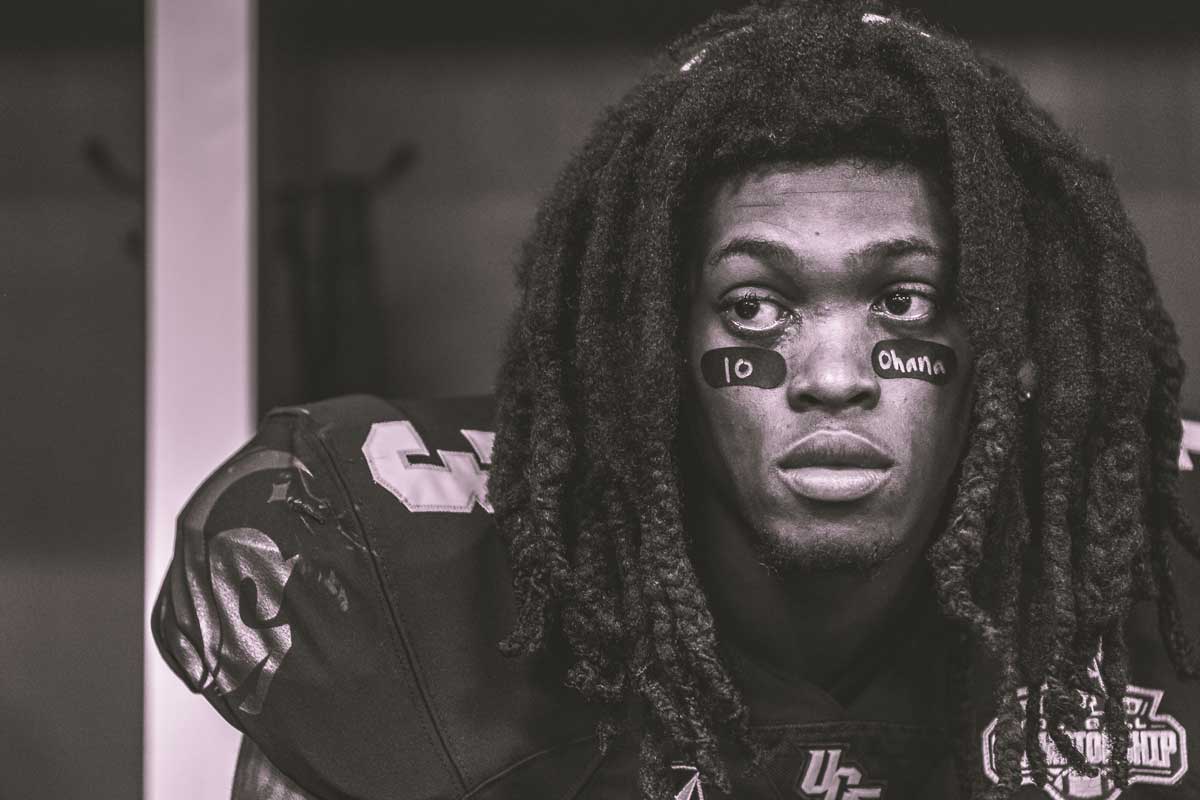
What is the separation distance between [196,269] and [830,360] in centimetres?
104

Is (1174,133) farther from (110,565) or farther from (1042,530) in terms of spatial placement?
(110,565)

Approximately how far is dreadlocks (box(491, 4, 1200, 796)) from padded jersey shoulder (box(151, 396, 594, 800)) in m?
0.07

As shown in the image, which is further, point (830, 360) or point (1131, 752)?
point (1131, 752)

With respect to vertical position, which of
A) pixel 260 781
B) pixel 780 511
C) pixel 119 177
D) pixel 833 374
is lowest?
pixel 260 781

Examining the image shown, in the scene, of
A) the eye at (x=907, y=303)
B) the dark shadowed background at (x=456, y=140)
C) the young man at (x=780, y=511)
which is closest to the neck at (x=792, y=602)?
the young man at (x=780, y=511)

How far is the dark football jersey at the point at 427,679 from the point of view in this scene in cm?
131

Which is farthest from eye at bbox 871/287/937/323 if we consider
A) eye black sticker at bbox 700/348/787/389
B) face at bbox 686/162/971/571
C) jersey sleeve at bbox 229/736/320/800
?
jersey sleeve at bbox 229/736/320/800

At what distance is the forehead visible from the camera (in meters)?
1.27

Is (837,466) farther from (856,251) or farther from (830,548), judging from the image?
(856,251)

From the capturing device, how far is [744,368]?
50.3 inches

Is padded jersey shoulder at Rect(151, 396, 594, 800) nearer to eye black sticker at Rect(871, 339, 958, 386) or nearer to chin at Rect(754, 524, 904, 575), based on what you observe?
chin at Rect(754, 524, 904, 575)

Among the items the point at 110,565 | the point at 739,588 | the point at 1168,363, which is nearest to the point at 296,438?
the point at 110,565

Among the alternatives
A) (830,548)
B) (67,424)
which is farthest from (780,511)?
(67,424)

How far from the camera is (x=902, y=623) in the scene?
1418mm
